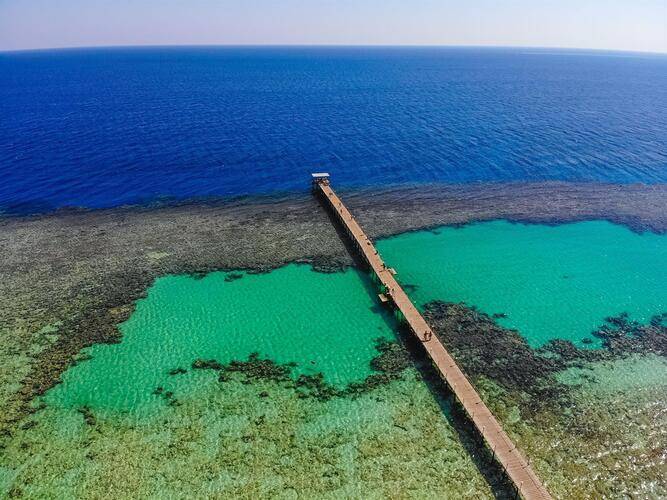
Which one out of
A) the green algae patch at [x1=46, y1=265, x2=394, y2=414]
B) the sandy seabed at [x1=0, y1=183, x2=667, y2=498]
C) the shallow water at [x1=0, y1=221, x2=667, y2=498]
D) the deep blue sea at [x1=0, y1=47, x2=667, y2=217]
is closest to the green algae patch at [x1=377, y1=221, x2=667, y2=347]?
the shallow water at [x1=0, y1=221, x2=667, y2=498]

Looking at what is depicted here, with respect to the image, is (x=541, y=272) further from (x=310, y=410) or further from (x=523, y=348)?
(x=310, y=410)

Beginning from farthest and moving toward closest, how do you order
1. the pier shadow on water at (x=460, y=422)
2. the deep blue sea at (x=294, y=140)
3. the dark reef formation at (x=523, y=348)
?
the deep blue sea at (x=294, y=140) < the dark reef formation at (x=523, y=348) < the pier shadow on water at (x=460, y=422)

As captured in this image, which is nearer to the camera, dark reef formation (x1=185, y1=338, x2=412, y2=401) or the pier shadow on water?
the pier shadow on water

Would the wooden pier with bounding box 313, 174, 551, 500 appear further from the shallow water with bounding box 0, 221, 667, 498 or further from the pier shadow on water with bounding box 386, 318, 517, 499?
the shallow water with bounding box 0, 221, 667, 498

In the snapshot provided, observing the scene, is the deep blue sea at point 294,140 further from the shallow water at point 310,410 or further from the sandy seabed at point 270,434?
the shallow water at point 310,410

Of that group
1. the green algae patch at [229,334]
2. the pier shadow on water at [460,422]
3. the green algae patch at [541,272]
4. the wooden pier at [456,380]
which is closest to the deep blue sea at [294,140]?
the green algae patch at [541,272]

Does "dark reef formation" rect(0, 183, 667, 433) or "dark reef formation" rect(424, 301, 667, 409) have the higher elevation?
"dark reef formation" rect(0, 183, 667, 433)

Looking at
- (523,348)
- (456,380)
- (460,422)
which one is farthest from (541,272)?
(460,422)
